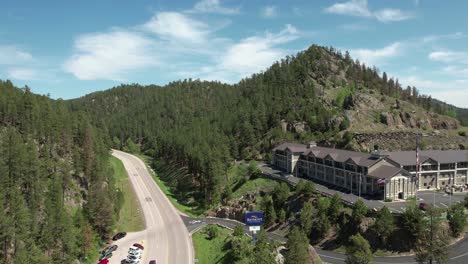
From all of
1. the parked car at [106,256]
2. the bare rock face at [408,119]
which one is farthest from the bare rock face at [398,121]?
the parked car at [106,256]

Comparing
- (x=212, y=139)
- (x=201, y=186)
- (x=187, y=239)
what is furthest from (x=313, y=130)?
(x=187, y=239)

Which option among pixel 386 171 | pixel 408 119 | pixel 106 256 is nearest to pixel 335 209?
pixel 386 171

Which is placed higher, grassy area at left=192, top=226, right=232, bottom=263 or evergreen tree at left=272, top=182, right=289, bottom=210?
evergreen tree at left=272, top=182, right=289, bottom=210

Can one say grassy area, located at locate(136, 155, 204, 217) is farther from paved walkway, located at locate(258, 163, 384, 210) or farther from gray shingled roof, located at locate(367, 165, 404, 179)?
gray shingled roof, located at locate(367, 165, 404, 179)

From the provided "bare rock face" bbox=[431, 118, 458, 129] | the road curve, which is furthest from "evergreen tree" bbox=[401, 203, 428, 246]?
"bare rock face" bbox=[431, 118, 458, 129]

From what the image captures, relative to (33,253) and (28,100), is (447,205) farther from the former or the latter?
(28,100)

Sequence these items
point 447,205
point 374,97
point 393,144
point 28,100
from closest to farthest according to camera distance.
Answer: point 447,205 < point 28,100 < point 393,144 < point 374,97
